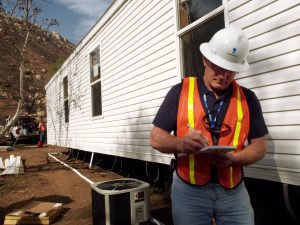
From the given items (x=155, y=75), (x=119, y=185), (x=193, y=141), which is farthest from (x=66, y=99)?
(x=193, y=141)

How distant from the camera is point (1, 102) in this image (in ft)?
138

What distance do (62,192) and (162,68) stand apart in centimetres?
369

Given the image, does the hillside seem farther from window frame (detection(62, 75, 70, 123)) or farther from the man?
the man

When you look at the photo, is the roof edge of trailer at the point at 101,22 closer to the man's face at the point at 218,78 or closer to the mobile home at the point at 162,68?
the mobile home at the point at 162,68

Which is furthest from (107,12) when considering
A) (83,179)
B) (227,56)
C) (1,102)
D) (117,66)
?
(1,102)

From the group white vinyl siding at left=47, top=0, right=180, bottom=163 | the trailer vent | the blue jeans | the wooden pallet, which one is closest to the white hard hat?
the blue jeans

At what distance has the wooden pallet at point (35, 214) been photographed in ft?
17.0

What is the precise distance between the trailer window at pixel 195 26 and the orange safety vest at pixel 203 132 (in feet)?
7.88

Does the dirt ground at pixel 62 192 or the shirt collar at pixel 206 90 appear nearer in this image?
the shirt collar at pixel 206 90

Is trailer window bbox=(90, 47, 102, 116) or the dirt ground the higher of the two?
trailer window bbox=(90, 47, 102, 116)

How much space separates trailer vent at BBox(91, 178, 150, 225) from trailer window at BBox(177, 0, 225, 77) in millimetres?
1838

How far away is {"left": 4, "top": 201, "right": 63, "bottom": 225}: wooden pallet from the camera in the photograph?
17.0 ft

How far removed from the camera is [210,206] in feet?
6.84

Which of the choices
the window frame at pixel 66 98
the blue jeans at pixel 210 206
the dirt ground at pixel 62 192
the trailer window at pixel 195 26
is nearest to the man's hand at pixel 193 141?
the blue jeans at pixel 210 206
